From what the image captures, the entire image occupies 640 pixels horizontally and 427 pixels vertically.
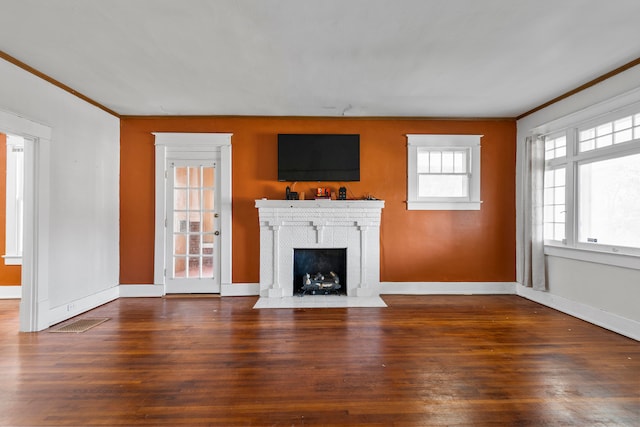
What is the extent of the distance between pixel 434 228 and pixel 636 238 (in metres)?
2.27

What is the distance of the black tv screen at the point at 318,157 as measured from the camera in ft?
16.1

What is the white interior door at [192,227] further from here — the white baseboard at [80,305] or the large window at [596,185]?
the large window at [596,185]

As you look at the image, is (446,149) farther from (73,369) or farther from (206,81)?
(73,369)

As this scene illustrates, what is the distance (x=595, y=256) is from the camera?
12.1 ft

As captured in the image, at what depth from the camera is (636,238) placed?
332cm

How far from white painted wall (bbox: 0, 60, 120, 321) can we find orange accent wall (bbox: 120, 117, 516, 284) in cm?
28

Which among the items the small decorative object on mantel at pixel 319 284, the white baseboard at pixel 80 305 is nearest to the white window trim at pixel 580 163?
the small decorative object on mantel at pixel 319 284

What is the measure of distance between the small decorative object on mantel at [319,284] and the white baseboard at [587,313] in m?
2.83

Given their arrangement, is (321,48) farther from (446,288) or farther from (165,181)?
(446,288)

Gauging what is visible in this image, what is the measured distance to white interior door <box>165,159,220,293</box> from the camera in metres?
4.95

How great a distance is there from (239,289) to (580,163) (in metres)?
4.86

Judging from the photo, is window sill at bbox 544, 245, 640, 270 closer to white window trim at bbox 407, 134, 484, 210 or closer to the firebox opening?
A: white window trim at bbox 407, 134, 484, 210

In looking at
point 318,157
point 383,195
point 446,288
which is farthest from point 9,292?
point 446,288

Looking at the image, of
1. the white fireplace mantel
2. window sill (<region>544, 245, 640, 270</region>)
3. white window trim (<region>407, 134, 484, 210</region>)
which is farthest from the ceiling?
window sill (<region>544, 245, 640, 270</region>)
